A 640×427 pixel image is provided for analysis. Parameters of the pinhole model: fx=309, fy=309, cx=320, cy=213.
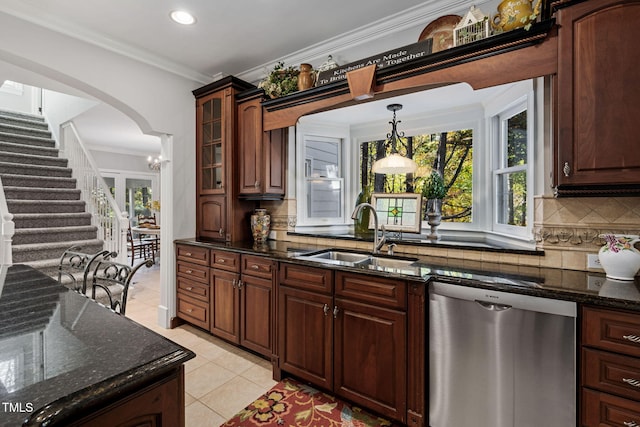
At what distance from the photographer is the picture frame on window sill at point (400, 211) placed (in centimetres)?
266

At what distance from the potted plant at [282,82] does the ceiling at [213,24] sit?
0.84ft

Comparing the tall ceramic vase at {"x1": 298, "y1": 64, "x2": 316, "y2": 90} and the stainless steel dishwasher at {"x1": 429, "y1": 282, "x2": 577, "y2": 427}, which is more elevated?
the tall ceramic vase at {"x1": 298, "y1": 64, "x2": 316, "y2": 90}

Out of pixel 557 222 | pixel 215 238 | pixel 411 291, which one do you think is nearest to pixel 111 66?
pixel 215 238

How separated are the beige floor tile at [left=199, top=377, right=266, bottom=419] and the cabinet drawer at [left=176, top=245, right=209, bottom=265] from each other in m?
1.12

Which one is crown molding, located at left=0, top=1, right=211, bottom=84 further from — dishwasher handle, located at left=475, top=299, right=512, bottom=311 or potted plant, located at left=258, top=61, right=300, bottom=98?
dishwasher handle, located at left=475, top=299, right=512, bottom=311

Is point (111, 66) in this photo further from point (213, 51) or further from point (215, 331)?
point (215, 331)

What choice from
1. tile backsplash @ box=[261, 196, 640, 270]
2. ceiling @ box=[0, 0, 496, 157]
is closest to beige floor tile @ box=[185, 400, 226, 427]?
tile backsplash @ box=[261, 196, 640, 270]

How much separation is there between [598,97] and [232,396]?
8.92 ft

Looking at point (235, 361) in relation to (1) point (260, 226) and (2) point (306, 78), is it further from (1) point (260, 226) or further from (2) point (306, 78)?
(2) point (306, 78)

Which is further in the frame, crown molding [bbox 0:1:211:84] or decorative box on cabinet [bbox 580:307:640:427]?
crown molding [bbox 0:1:211:84]

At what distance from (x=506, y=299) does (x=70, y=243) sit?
484 cm

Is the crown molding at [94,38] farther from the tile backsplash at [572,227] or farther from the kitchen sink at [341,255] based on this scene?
the tile backsplash at [572,227]

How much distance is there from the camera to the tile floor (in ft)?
6.47

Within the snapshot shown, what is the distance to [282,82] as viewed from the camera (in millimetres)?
2746
